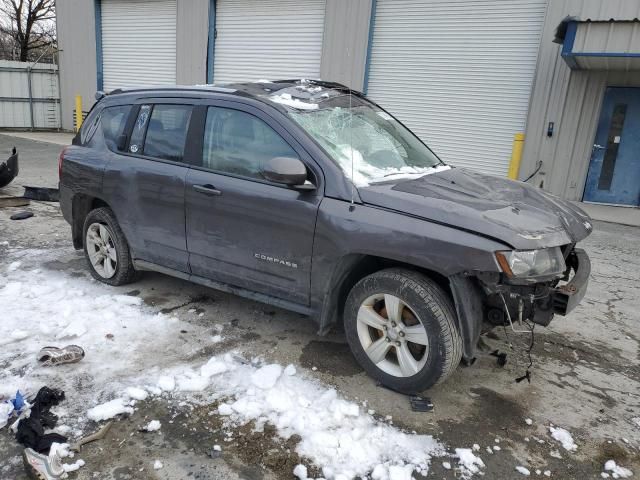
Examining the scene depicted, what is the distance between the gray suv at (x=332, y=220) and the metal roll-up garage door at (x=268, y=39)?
10209 millimetres

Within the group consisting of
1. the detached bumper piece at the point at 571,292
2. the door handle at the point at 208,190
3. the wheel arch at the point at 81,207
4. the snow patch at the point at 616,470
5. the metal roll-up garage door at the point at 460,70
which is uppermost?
the metal roll-up garage door at the point at 460,70

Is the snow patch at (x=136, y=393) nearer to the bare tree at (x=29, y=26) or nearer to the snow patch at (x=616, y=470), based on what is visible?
the snow patch at (x=616, y=470)

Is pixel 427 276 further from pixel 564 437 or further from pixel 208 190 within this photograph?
pixel 208 190

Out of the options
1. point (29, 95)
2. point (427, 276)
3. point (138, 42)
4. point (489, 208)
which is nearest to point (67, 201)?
point (427, 276)

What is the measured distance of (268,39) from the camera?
48.3 ft

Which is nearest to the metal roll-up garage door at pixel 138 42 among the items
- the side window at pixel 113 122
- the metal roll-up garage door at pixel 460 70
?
the metal roll-up garage door at pixel 460 70

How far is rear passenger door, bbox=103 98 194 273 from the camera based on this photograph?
13.1ft

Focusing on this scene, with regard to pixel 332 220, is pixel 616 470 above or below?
below

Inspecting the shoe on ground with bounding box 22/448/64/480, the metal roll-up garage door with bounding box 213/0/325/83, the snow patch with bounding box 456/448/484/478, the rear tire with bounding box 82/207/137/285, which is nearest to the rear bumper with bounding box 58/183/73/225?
the rear tire with bounding box 82/207/137/285

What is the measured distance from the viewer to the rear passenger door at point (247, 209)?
3.40 metres

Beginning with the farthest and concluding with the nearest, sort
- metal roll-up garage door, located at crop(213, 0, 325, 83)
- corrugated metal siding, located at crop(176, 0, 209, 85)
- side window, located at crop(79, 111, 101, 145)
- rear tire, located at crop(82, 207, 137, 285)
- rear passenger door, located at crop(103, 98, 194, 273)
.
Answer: corrugated metal siding, located at crop(176, 0, 209, 85)
metal roll-up garage door, located at crop(213, 0, 325, 83)
side window, located at crop(79, 111, 101, 145)
rear tire, located at crop(82, 207, 137, 285)
rear passenger door, located at crop(103, 98, 194, 273)

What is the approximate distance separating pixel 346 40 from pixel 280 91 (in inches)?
396

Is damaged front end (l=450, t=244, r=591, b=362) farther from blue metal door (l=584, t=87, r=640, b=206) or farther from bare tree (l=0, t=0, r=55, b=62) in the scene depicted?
bare tree (l=0, t=0, r=55, b=62)

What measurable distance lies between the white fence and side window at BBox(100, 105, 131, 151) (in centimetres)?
1774
